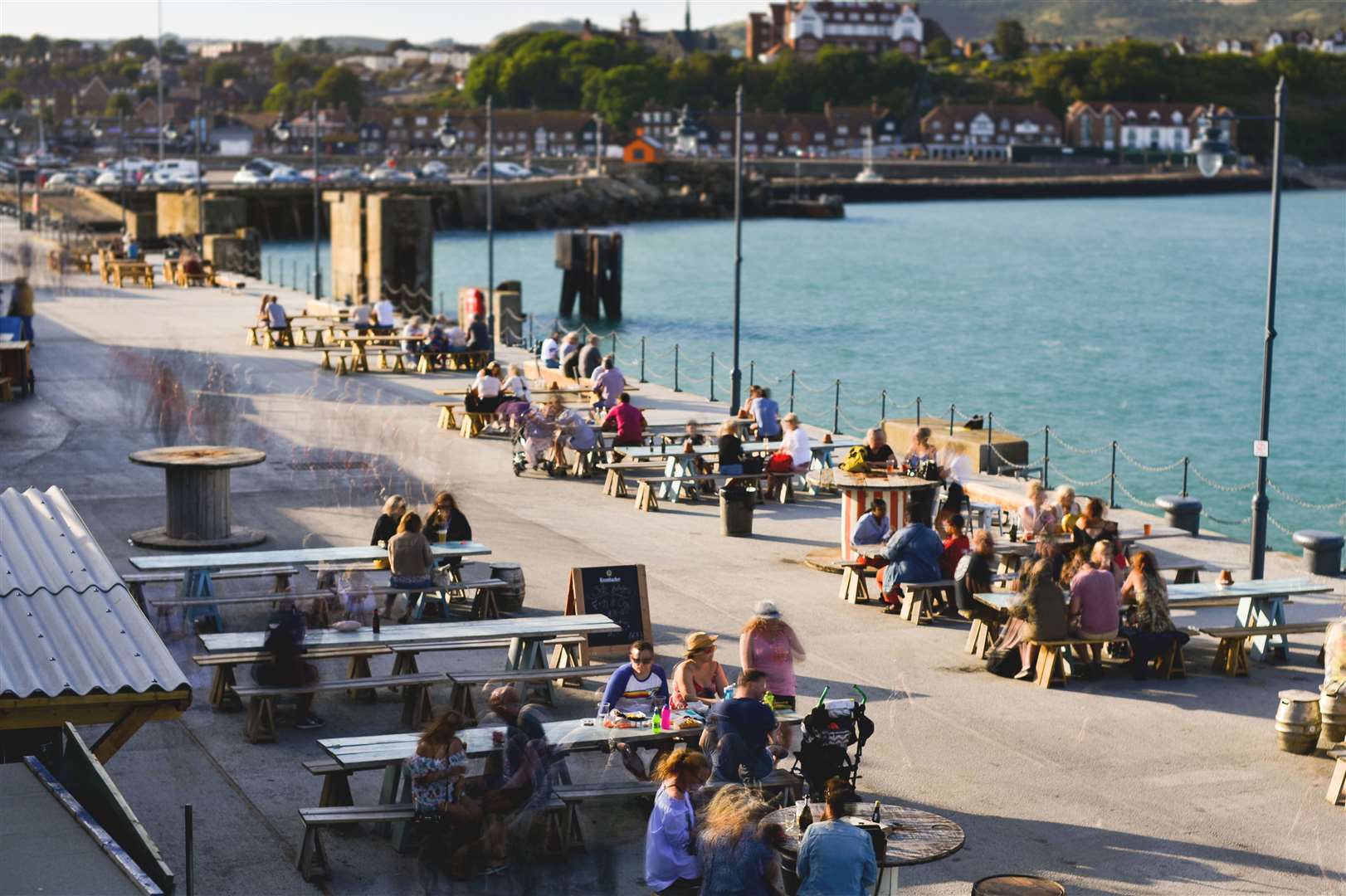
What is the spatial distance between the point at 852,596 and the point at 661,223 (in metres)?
132

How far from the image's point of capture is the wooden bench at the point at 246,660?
13010 mm

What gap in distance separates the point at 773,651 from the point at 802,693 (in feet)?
7.04

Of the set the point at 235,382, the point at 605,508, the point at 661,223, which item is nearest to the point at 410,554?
the point at 605,508

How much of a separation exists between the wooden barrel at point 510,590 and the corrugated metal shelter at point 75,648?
6.28 meters

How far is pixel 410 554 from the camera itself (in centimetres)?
1549

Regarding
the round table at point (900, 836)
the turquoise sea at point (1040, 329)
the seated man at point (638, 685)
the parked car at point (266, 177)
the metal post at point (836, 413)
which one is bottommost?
the turquoise sea at point (1040, 329)

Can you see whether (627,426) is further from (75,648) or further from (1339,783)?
(75,648)

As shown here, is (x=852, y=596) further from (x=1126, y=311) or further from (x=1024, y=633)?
(x=1126, y=311)

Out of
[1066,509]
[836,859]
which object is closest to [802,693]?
[1066,509]

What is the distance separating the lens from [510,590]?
633 inches

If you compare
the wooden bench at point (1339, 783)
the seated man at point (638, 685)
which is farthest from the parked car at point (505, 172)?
the wooden bench at point (1339, 783)

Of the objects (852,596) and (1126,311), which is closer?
(852,596)

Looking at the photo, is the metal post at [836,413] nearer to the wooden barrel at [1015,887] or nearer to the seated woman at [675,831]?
the wooden barrel at [1015,887]

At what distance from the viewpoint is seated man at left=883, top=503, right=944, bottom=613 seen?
16547mm
